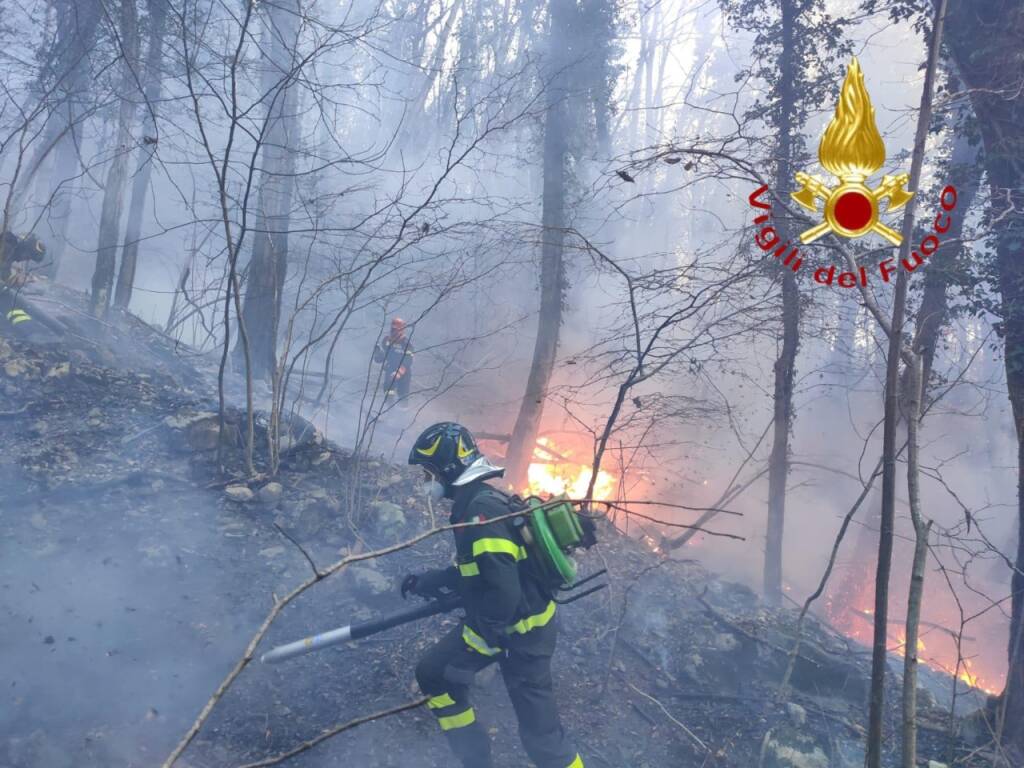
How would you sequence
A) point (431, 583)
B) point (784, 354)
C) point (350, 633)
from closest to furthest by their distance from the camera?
1. point (350, 633)
2. point (431, 583)
3. point (784, 354)

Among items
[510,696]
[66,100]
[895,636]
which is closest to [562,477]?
[895,636]

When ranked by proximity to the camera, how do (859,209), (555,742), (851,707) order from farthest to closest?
(851,707) → (555,742) → (859,209)

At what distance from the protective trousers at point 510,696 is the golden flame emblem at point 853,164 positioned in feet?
8.58

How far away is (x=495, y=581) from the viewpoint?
3.51m

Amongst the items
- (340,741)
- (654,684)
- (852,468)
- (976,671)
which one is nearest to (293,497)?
(340,741)

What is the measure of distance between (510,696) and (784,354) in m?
6.06

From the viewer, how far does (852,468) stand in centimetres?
2028

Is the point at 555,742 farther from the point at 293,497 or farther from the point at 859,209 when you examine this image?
the point at 293,497

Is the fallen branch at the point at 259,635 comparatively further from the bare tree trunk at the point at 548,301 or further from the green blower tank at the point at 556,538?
the bare tree trunk at the point at 548,301

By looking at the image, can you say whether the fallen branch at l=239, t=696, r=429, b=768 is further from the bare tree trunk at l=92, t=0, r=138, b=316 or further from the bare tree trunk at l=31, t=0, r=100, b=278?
the bare tree trunk at l=92, t=0, r=138, b=316

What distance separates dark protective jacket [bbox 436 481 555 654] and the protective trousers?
7 cm

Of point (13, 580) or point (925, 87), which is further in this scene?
point (13, 580)

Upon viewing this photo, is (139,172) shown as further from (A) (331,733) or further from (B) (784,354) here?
(A) (331,733)

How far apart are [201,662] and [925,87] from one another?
487 cm
